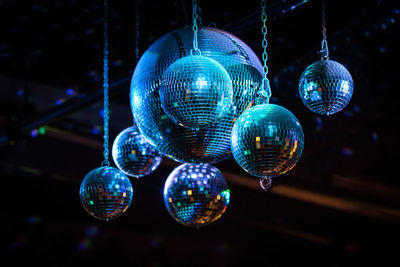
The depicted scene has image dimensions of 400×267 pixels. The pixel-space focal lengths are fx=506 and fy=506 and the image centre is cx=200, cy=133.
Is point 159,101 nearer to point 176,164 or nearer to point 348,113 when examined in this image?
point 348,113

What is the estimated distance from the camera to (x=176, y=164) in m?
5.51

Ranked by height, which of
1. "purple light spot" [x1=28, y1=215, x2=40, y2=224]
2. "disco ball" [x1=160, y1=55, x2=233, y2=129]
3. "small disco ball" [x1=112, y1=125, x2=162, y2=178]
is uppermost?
"disco ball" [x1=160, y1=55, x2=233, y2=129]

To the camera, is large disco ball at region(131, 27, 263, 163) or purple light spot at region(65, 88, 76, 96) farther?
purple light spot at region(65, 88, 76, 96)

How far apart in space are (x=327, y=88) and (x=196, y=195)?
2.05 ft

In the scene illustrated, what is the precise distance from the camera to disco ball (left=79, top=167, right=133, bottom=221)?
204cm

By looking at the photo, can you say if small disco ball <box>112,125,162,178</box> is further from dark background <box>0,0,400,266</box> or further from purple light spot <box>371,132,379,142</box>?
purple light spot <box>371,132,379,142</box>

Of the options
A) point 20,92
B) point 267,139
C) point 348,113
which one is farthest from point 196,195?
point 20,92

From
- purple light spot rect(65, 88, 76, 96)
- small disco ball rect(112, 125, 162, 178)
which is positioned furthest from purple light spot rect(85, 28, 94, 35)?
small disco ball rect(112, 125, 162, 178)

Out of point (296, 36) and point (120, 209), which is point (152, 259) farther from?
point (120, 209)

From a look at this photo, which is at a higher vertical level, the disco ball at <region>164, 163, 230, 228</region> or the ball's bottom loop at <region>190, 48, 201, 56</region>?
the ball's bottom loop at <region>190, 48, 201, 56</region>

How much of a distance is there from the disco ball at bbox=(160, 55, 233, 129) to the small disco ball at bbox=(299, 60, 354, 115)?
0.49 meters

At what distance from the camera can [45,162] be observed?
5492mm

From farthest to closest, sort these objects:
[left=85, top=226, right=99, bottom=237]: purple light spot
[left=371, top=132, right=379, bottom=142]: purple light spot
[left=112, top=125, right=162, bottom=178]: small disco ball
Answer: [left=85, top=226, right=99, bottom=237]: purple light spot → [left=371, top=132, right=379, bottom=142]: purple light spot → [left=112, top=125, right=162, bottom=178]: small disco ball

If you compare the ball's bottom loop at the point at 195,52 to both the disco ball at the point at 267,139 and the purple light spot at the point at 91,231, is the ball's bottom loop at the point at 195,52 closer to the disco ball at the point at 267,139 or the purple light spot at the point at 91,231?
the disco ball at the point at 267,139
